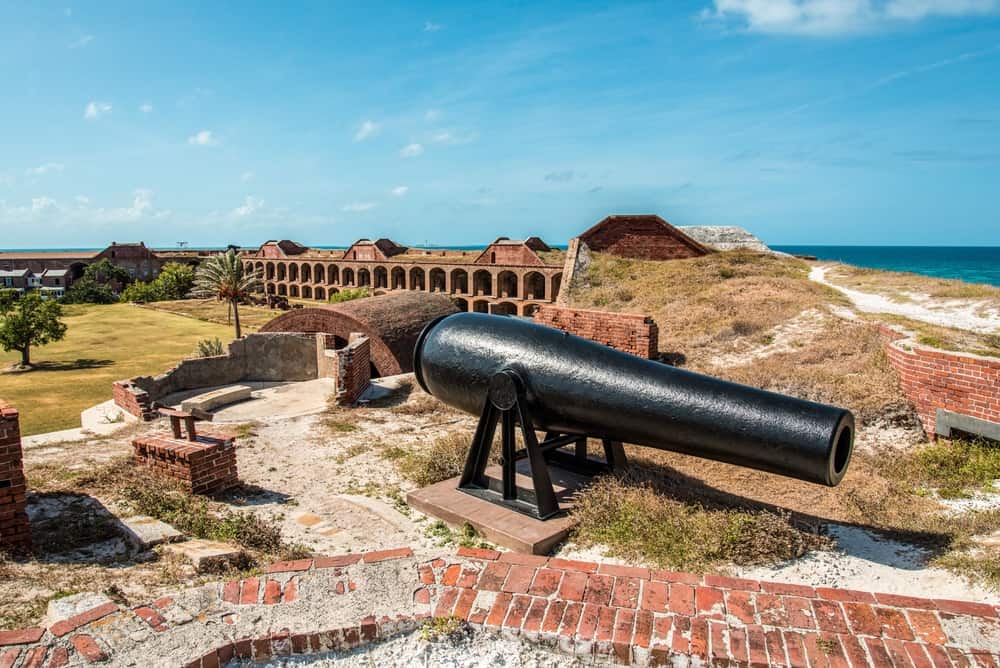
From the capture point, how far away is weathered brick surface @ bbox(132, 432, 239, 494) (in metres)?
5.67

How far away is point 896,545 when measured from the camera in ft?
13.5

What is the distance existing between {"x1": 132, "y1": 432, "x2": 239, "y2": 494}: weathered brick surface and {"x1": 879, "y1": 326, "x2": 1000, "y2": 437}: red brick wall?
6.97 meters

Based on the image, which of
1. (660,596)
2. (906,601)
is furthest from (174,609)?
(906,601)

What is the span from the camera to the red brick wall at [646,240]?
21.9 meters

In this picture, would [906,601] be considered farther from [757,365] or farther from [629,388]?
[757,365]

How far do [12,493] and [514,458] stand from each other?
3391 millimetres

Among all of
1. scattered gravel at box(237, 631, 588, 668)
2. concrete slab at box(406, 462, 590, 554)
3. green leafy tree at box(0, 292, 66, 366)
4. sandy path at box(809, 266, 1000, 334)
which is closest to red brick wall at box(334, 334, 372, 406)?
concrete slab at box(406, 462, 590, 554)

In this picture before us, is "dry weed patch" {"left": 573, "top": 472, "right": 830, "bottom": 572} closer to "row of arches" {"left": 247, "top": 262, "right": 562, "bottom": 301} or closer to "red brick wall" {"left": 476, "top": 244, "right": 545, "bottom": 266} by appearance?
"row of arches" {"left": 247, "top": 262, "right": 562, "bottom": 301}

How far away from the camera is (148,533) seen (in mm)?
4348

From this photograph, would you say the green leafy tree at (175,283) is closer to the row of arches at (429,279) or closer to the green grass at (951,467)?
the row of arches at (429,279)

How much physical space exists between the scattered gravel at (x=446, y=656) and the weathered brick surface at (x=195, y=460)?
3.37 m

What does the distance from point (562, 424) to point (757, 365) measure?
507 cm

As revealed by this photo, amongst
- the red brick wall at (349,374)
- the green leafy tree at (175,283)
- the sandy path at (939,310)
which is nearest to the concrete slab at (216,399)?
the red brick wall at (349,374)

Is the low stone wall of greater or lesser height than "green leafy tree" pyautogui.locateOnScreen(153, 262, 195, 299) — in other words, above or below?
below
